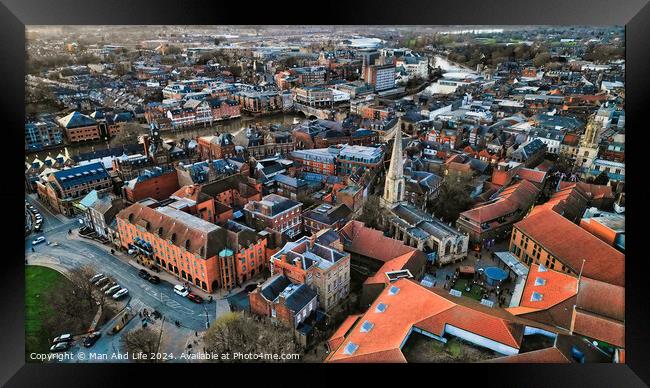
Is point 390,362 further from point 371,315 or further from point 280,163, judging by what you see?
point 280,163

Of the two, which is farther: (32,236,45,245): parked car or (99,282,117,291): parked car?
(32,236,45,245): parked car

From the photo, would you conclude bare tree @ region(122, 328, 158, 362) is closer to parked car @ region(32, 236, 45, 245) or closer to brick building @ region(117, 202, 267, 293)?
brick building @ region(117, 202, 267, 293)

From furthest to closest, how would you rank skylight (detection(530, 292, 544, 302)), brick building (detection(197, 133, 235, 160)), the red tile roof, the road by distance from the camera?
brick building (detection(197, 133, 235, 160)) < the road < skylight (detection(530, 292, 544, 302)) < the red tile roof

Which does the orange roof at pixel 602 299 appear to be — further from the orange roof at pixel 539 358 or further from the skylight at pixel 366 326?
the skylight at pixel 366 326

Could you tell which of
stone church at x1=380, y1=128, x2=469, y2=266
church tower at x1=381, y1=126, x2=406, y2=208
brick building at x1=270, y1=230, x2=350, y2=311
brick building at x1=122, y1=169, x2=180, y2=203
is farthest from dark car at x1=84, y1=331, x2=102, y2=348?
church tower at x1=381, y1=126, x2=406, y2=208

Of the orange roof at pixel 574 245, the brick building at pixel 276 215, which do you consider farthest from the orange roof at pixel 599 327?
the brick building at pixel 276 215

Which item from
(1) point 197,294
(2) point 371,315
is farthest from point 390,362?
A: (1) point 197,294

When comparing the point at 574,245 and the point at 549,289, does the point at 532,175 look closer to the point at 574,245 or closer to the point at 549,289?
the point at 574,245
